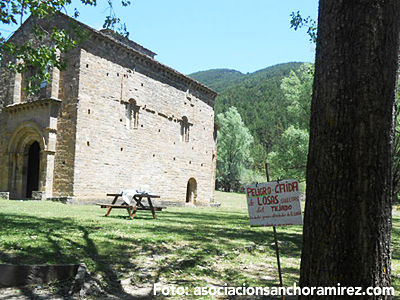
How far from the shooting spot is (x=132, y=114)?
72.5 feet

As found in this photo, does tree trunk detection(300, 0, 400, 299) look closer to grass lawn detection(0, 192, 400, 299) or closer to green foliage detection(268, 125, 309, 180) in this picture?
grass lawn detection(0, 192, 400, 299)

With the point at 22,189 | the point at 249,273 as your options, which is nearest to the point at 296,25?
the point at 249,273

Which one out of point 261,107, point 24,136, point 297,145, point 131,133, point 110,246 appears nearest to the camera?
point 110,246

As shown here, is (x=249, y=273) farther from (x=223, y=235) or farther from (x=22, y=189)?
(x=22, y=189)

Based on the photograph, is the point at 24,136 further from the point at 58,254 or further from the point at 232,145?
the point at 232,145

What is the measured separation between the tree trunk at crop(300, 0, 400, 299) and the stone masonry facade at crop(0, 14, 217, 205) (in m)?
17.0

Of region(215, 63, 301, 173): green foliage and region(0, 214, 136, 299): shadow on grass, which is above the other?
region(215, 63, 301, 173): green foliage

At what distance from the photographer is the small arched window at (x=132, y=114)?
2183 centimetres

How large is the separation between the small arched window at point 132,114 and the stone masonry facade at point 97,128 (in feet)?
0.20

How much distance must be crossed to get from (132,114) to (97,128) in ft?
9.59

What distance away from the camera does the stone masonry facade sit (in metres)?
19.0

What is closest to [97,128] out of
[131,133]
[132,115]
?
[131,133]

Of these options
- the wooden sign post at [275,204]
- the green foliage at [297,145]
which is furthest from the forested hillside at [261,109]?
the wooden sign post at [275,204]

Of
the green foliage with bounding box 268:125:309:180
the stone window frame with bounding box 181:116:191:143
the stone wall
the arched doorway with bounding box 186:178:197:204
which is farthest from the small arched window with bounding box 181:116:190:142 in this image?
the green foliage with bounding box 268:125:309:180
